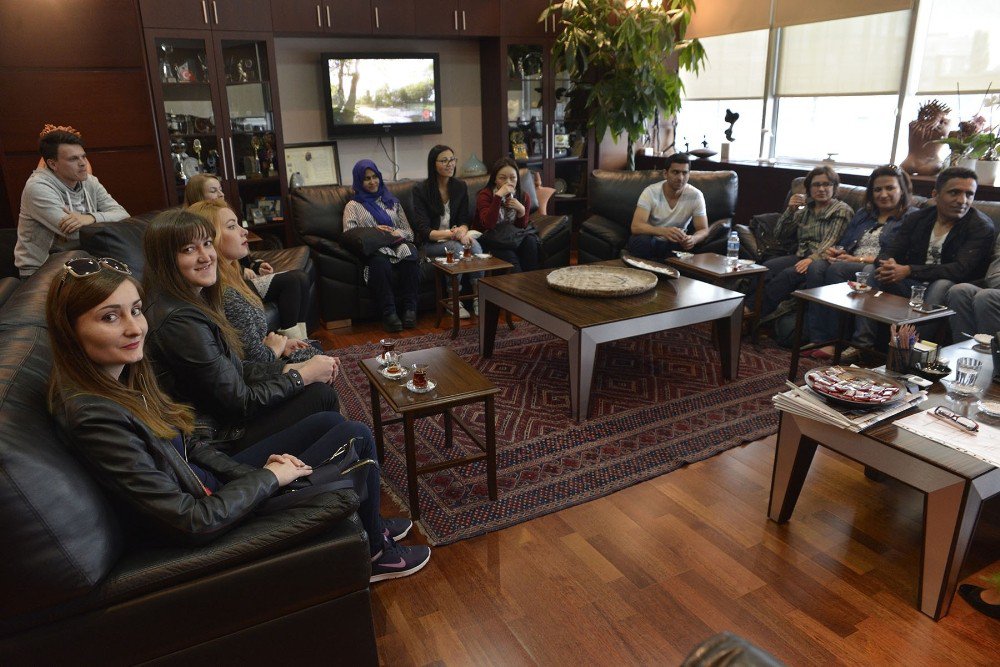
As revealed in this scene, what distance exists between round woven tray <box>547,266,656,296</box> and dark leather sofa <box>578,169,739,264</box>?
3.78 feet

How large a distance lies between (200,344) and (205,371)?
3.2 inches

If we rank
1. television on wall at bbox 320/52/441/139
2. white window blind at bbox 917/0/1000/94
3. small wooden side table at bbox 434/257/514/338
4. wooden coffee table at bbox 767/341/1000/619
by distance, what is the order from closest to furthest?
wooden coffee table at bbox 767/341/1000/619 < small wooden side table at bbox 434/257/514/338 < white window blind at bbox 917/0/1000/94 < television on wall at bbox 320/52/441/139

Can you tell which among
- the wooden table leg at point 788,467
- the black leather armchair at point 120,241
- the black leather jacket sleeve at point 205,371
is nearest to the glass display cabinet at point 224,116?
the black leather armchair at point 120,241

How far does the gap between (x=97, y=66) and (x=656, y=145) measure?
4795 mm

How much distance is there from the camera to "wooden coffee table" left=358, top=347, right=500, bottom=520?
88.1 inches

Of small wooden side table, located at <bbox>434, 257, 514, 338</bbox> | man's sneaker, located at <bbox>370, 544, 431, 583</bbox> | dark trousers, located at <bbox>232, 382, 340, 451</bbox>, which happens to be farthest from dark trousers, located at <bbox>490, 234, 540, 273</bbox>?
man's sneaker, located at <bbox>370, 544, 431, 583</bbox>

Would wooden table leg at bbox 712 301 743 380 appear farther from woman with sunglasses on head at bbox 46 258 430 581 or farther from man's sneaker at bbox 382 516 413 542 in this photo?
woman with sunglasses on head at bbox 46 258 430 581

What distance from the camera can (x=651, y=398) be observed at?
328 centimetres

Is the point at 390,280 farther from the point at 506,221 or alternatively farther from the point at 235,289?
the point at 235,289

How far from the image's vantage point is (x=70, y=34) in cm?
435

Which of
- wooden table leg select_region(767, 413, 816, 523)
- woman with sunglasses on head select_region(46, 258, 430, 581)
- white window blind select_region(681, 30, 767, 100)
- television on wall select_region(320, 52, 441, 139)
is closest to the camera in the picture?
woman with sunglasses on head select_region(46, 258, 430, 581)

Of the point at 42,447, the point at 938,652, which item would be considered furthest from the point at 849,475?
the point at 42,447

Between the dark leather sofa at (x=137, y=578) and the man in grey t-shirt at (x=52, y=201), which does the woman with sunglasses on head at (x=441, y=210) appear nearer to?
the man in grey t-shirt at (x=52, y=201)

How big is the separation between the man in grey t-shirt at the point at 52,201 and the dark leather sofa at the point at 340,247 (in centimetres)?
126
